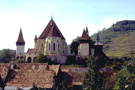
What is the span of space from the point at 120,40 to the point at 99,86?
14946 centimetres

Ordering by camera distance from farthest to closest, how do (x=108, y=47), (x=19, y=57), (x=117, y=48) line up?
(x=108, y=47) → (x=117, y=48) → (x=19, y=57)

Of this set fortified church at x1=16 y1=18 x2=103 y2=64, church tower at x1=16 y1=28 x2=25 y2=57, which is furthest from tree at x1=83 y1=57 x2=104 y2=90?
church tower at x1=16 y1=28 x2=25 y2=57

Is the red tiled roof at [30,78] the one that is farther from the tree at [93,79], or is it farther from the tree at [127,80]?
the tree at [127,80]

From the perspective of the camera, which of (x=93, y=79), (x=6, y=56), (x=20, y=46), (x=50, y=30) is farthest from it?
(x=6, y=56)

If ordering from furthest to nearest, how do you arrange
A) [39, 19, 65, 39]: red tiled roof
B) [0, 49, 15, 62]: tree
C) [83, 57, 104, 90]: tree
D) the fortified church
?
[0, 49, 15, 62]: tree
[39, 19, 65, 39]: red tiled roof
the fortified church
[83, 57, 104, 90]: tree

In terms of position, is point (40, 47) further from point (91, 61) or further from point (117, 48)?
point (117, 48)

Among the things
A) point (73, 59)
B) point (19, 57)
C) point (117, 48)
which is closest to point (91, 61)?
point (73, 59)

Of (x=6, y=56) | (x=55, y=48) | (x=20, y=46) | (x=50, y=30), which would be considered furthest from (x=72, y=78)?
(x=6, y=56)

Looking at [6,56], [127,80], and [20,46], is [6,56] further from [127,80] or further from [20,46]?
[127,80]

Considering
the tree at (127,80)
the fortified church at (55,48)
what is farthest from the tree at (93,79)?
the fortified church at (55,48)

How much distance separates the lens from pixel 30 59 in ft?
256

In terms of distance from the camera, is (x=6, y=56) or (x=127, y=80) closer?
(x=127, y=80)

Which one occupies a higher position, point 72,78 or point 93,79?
point 93,79

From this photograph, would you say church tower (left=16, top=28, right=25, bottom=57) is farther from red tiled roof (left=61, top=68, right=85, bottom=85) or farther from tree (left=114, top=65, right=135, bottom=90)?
tree (left=114, top=65, right=135, bottom=90)
